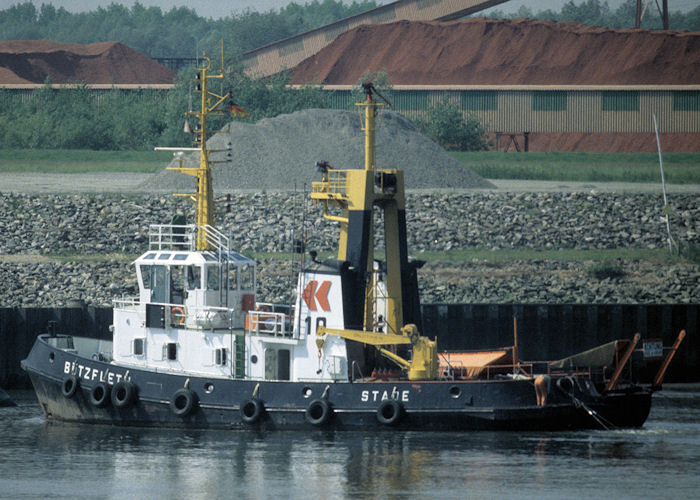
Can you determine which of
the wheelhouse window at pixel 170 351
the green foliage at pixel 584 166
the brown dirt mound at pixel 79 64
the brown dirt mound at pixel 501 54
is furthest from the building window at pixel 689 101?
the wheelhouse window at pixel 170 351

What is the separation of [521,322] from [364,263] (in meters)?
9.47

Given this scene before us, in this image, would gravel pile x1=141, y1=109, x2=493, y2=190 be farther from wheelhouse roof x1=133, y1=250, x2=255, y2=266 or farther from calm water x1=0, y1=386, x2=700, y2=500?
calm water x1=0, y1=386, x2=700, y2=500

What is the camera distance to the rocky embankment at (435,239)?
116 feet

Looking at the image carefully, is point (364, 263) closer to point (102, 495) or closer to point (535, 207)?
point (102, 495)

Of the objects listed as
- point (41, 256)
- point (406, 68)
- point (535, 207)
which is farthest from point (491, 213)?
point (406, 68)

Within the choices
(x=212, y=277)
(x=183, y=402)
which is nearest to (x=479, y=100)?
(x=212, y=277)

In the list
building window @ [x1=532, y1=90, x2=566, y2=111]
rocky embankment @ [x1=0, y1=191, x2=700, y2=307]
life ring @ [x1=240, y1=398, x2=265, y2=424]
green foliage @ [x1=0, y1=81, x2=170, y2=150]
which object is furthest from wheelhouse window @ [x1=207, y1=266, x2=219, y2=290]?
building window @ [x1=532, y1=90, x2=566, y2=111]

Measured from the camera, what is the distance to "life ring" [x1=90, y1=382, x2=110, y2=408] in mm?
23641

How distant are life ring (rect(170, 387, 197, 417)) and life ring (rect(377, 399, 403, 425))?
11.1ft

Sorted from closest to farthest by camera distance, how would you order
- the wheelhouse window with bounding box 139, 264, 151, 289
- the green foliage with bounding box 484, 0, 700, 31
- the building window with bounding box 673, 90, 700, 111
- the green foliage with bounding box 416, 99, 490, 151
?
1. the wheelhouse window with bounding box 139, 264, 151, 289
2. the green foliage with bounding box 416, 99, 490, 151
3. the building window with bounding box 673, 90, 700, 111
4. the green foliage with bounding box 484, 0, 700, 31

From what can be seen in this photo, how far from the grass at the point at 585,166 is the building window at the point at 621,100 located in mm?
4237

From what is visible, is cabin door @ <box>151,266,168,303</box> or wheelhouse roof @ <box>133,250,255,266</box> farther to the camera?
cabin door @ <box>151,266,168,303</box>

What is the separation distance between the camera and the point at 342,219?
23422 millimetres

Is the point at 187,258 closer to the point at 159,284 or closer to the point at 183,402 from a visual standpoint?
the point at 159,284
